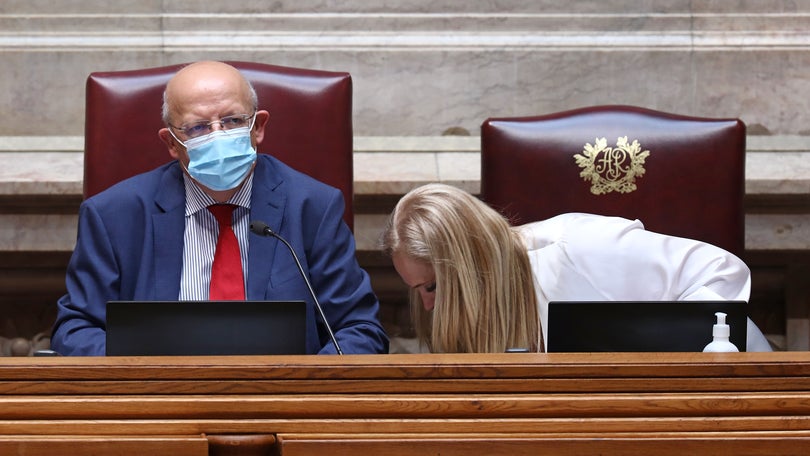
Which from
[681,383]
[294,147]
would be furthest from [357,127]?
[681,383]

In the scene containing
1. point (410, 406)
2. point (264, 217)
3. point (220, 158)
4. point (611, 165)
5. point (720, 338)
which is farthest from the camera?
point (611, 165)

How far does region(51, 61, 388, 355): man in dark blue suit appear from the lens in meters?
2.61

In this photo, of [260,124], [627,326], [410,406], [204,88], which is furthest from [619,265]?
[410,406]

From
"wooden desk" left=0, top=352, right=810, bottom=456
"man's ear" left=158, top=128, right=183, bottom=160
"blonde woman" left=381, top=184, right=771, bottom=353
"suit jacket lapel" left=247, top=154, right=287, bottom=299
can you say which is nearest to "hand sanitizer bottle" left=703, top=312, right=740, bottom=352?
"wooden desk" left=0, top=352, right=810, bottom=456

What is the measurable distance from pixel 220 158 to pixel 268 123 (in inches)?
13.1

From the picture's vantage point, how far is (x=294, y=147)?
2.91m

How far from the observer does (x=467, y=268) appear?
247cm

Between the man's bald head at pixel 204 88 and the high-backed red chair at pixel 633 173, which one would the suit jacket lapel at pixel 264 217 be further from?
the high-backed red chair at pixel 633 173

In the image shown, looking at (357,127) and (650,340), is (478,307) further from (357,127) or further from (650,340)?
(357,127)

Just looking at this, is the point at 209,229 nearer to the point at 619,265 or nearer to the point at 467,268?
the point at 467,268

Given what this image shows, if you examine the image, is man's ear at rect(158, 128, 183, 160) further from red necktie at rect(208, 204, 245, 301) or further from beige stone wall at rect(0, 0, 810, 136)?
beige stone wall at rect(0, 0, 810, 136)

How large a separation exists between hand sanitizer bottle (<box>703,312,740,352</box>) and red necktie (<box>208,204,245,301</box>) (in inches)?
42.8

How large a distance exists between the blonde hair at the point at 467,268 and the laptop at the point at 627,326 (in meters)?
0.50

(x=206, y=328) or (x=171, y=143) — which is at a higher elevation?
(x=171, y=143)
